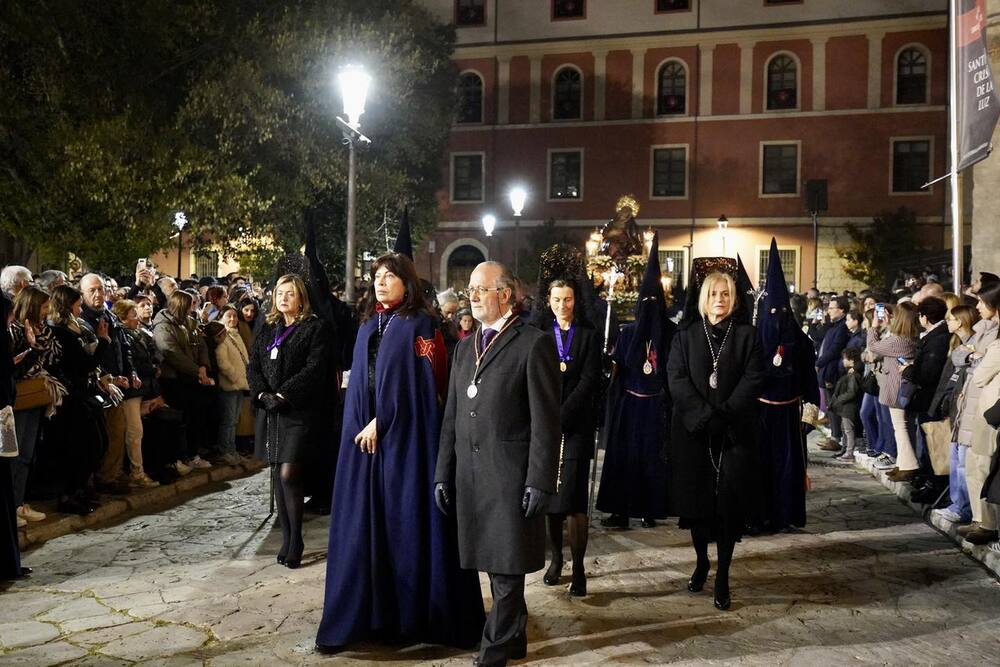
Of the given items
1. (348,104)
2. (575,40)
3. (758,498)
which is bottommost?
(758,498)

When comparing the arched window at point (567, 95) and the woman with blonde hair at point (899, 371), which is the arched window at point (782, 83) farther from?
the woman with blonde hair at point (899, 371)

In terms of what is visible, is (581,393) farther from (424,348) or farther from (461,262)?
(461,262)

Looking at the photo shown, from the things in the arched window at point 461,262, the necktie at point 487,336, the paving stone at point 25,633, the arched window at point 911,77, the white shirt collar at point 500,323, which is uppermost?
the arched window at point 911,77

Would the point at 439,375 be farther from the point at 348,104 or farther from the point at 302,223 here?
the point at 302,223

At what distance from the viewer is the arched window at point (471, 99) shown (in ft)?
127

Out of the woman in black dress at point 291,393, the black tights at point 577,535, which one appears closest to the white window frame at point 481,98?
the woman in black dress at point 291,393

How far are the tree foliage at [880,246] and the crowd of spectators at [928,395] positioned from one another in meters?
21.7

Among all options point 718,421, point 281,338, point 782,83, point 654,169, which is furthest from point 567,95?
point 718,421

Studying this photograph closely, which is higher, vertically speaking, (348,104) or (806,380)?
(348,104)

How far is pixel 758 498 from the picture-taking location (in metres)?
5.70

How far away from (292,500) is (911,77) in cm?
3443

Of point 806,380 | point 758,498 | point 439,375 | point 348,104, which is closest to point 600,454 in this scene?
point 806,380

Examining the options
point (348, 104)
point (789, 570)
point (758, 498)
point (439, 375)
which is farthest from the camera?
point (348, 104)

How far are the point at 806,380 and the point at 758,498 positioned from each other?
2.76 m
